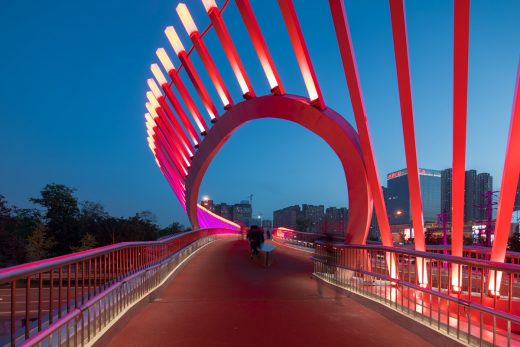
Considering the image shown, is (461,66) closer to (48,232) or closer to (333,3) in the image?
(333,3)

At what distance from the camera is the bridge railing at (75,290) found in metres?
3.60

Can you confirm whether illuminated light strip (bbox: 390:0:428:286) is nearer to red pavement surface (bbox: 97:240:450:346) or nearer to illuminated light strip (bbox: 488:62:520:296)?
illuminated light strip (bbox: 488:62:520:296)

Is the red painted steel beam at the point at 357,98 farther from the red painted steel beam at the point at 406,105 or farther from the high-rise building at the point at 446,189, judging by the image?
the high-rise building at the point at 446,189

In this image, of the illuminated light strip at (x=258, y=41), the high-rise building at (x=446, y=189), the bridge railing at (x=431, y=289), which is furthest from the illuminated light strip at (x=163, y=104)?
the high-rise building at (x=446, y=189)

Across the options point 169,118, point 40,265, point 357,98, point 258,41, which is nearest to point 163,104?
point 169,118

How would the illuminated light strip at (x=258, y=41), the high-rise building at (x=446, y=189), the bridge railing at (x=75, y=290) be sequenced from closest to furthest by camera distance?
the bridge railing at (x=75, y=290), the illuminated light strip at (x=258, y=41), the high-rise building at (x=446, y=189)

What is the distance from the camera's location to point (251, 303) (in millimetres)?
8344

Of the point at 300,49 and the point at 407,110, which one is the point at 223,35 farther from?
the point at 407,110

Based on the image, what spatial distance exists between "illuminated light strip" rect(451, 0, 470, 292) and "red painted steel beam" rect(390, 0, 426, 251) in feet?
3.28

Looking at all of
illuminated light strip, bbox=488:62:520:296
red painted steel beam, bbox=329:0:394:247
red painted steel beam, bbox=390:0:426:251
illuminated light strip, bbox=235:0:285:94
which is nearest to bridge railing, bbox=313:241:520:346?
illuminated light strip, bbox=488:62:520:296

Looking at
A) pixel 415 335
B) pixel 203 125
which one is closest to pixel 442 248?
pixel 415 335

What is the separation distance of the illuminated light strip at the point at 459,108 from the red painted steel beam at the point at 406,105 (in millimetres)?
999

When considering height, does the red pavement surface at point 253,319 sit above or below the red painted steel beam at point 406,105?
below

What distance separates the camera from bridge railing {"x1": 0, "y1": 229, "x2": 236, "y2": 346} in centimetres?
360
